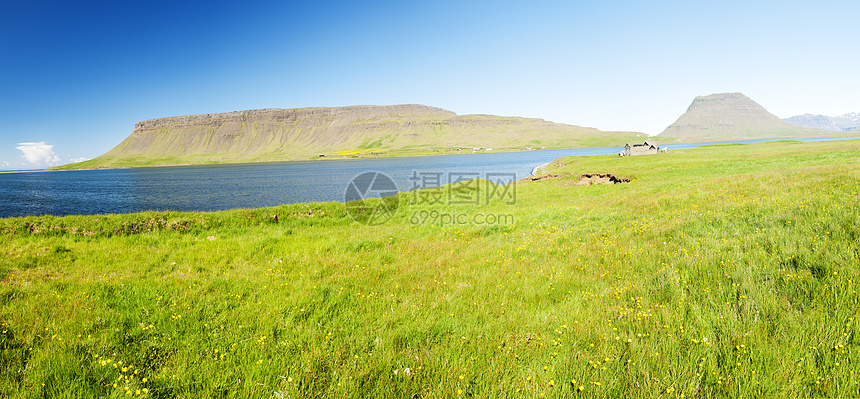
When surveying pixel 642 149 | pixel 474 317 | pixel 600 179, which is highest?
pixel 642 149

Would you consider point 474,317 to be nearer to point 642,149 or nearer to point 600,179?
point 600,179

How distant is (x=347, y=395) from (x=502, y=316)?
2905 mm

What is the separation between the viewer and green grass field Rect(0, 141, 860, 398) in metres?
3.82

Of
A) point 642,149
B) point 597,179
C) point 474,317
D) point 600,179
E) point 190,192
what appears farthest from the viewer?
point 642,149

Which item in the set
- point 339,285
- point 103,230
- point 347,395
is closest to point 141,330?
point 339,285

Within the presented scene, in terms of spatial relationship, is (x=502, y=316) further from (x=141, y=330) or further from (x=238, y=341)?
(x=141, y=330)

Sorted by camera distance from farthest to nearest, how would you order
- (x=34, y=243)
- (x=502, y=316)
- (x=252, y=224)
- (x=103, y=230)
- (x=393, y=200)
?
(x=393, y=200) → (x=252, y=224) → (x=103, y=230) → (x=34, y=243) → (x=502, y=316)

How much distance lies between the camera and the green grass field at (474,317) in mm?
3824

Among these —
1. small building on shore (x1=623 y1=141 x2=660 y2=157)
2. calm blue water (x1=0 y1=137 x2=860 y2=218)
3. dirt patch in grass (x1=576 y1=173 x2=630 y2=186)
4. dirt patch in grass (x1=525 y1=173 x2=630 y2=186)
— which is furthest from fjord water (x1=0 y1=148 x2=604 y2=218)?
dirt patch in grass (x1=576 y1=173 x2=630 y2=186)

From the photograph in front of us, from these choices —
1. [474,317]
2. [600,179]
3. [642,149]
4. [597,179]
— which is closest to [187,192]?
[597,179]

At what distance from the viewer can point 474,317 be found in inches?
219

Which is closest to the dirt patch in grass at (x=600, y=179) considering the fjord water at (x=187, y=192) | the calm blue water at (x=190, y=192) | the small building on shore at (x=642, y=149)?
the calm blue water at (x=190, y=192)

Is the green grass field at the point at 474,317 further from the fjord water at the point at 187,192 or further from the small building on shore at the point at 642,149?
the small building on shore at the point at 642,149

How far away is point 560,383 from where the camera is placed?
387 cm
